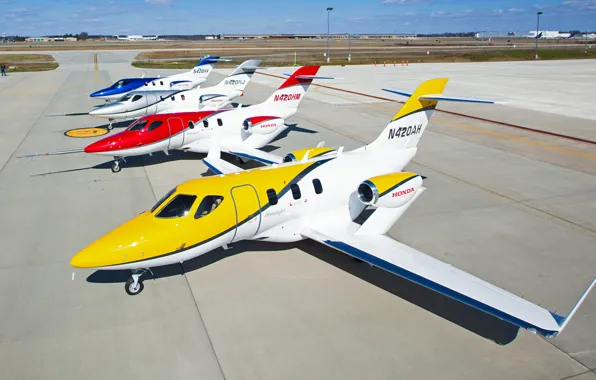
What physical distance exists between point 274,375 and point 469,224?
8.00 metres

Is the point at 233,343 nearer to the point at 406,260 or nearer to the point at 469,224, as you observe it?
the point at 406,260

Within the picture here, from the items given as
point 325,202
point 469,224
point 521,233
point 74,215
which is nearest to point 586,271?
point 521,233

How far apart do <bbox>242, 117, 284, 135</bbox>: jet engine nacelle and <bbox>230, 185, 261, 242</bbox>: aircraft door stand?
28.5 ft

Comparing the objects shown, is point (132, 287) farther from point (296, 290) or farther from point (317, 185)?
point (317, 185)

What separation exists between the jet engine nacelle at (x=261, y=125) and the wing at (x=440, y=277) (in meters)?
8.43

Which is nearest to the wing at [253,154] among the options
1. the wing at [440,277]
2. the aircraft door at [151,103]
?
the wing at [440,277]

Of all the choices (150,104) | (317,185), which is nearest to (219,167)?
(317,185)

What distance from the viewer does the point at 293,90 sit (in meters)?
21.2

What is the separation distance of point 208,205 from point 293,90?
12632mm

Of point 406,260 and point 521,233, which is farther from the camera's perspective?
point 521,233

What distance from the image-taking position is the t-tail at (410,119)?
1358 centimetres

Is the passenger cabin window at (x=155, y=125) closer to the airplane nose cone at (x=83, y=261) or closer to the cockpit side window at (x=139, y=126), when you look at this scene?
the cockpit side window at (x=139, y=126)

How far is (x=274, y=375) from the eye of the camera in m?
7.30

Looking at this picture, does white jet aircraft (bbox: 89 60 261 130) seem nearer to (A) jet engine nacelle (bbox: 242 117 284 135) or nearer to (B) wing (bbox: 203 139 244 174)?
(A) jet engine nacelle (bbox: 242 117 284 135)
